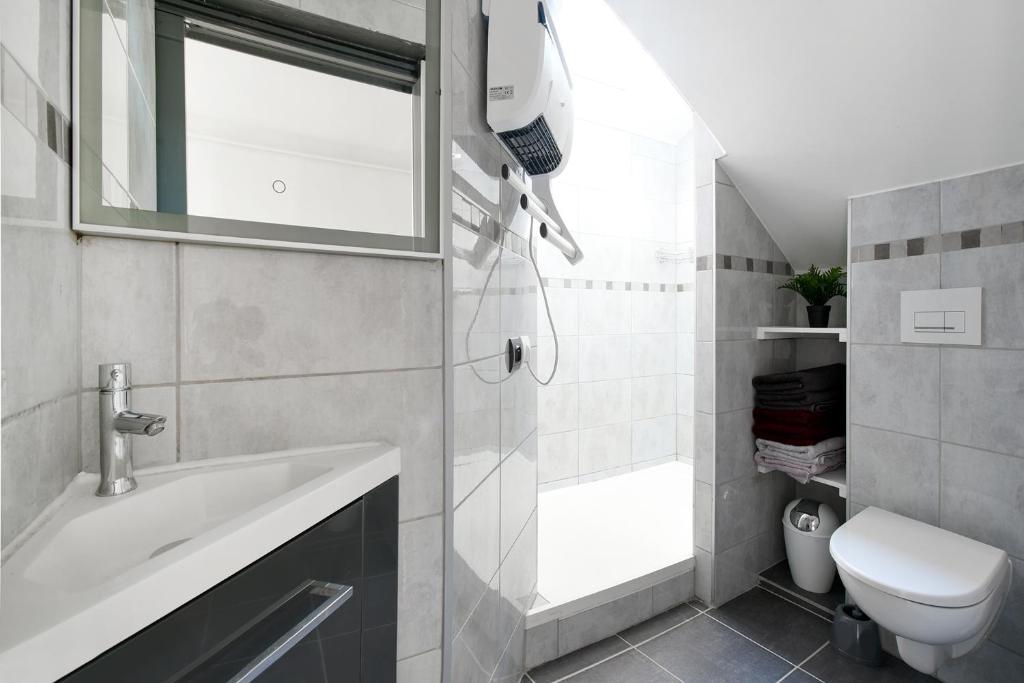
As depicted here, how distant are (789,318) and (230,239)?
219 cm

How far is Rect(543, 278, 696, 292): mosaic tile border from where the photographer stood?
2.55 metres

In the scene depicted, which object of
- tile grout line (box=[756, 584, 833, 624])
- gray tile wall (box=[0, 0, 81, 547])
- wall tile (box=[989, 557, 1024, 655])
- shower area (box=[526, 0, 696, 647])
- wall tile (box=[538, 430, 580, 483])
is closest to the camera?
gray tile wall (box=[0, 0, 81, 547])

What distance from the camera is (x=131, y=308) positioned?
0.64 m

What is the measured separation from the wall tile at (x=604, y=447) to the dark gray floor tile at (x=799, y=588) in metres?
0.98

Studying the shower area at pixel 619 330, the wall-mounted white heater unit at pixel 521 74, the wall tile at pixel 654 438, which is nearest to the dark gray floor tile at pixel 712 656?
the shower area at pixel 619 330

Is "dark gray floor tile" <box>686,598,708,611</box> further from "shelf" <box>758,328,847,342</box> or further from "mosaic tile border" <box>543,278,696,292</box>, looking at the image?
"mosaic tile border" <box>543,278,696,292</box>

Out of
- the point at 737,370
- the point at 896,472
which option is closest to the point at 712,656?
the point at 896,472

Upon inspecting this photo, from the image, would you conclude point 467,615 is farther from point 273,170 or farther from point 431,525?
point 273,170

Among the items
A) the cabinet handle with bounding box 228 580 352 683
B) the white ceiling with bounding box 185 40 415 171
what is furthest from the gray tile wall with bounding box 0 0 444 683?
the cabinet handle with bounding box 228 580 352 683

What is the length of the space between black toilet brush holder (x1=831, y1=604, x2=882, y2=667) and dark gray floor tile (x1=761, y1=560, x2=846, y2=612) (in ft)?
0.57

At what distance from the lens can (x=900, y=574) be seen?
1.16 meters

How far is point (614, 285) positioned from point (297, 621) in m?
2.47

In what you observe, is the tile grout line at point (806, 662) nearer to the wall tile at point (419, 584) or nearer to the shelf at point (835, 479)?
the shelf at point (835, 479)

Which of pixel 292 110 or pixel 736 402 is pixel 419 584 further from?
pixel 736 402
